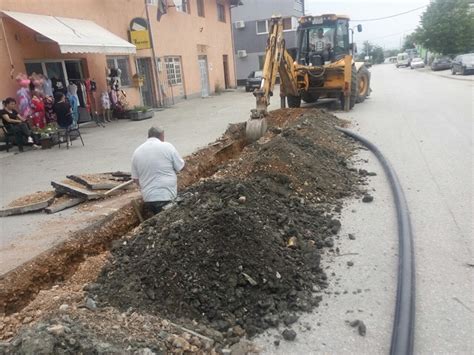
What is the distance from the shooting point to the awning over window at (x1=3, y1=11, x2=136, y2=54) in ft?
39.5

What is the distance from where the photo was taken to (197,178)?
7715 mm

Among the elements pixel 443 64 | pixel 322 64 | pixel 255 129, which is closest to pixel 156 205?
pixel 255 129

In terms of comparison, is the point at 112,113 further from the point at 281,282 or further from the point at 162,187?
the point at 281,282

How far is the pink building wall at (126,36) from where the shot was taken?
12.3 meters

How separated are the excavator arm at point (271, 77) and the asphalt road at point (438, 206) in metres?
2.45

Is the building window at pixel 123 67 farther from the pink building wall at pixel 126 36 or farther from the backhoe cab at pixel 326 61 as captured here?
the backhoe cab at pixel 326 61

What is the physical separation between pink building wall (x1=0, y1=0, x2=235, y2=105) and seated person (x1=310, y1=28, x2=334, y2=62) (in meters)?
8.35

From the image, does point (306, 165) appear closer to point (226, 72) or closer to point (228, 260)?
point (228, 260)

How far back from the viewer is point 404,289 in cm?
346

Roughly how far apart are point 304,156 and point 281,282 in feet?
11.6

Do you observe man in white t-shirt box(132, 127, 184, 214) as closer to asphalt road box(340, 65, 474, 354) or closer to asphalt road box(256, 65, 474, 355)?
asphalt road box(256, 65, 474, 355)

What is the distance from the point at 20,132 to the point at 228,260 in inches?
381

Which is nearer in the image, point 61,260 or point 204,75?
point 61,260

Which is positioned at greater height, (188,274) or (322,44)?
(322,44)
